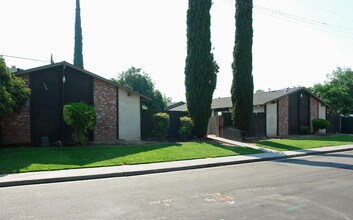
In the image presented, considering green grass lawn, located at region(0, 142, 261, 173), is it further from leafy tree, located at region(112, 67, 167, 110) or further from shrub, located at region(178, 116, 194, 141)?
leafy tree, located at region(112, 67, 167, 110)

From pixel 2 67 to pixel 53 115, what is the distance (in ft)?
16.1

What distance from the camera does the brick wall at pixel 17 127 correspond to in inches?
627

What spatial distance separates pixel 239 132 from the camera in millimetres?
22812

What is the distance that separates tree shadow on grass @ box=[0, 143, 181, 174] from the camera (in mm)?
10748

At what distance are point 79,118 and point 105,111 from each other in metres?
3.16

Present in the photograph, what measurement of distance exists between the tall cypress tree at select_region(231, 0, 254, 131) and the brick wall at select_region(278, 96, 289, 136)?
680 centimetres

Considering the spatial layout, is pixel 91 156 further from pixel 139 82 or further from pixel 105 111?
pixel 139 82

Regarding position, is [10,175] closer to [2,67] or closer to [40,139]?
[2,67]

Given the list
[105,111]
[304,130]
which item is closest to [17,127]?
[105,111]

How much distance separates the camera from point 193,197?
6926 mm

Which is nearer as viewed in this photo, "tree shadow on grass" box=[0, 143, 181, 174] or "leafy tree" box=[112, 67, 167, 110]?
"tree shadow on grass" box=[0, 143, 181, 174]

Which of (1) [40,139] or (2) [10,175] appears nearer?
(2) [10,175]

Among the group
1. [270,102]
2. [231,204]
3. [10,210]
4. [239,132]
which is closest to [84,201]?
[10,210]

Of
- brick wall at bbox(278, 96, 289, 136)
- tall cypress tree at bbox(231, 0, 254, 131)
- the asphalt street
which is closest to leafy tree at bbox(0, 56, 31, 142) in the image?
the asphalt street
